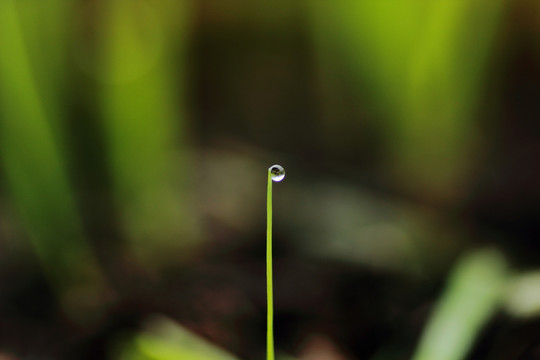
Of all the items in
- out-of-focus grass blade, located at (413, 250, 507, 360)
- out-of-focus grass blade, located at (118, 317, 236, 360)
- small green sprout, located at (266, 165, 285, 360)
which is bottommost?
out-of-focus grass blade, located at (118, 317, 236, 360)

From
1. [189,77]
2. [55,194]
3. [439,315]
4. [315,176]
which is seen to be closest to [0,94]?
[55,194]

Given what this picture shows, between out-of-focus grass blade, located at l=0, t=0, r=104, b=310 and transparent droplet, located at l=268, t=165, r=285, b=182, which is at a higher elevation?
transparent droplet, located at l=268, t=165, r=285, b=182

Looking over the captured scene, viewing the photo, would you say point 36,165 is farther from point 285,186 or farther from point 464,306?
point 464,306

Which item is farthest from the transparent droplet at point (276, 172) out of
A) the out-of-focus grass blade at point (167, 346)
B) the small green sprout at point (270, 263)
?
the out-of-focus grass blade at point (167, 346)

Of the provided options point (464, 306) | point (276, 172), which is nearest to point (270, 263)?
point (276, 172)

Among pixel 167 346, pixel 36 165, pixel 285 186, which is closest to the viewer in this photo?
pixel 167 346

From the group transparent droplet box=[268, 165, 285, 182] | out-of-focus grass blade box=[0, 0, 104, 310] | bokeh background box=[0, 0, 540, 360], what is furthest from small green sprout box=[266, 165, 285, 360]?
out-of-focus grass blade box=[0, 0, 104, 310]

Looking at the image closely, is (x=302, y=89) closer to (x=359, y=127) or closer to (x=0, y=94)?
(x=359, y=127)

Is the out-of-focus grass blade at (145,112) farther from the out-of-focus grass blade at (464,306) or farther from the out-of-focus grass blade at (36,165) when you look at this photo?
the out-of-focus grass blade at (464,306)

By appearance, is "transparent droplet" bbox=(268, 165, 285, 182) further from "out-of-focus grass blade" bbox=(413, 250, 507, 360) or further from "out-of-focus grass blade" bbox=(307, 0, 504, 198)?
"out-of-focus grass blade" bbox=(307, 0, 504, 198)
